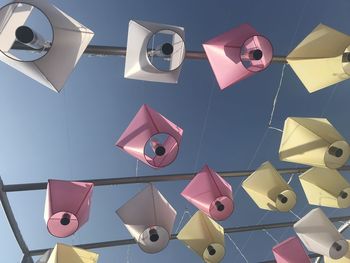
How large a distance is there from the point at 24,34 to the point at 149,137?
4.27 ft

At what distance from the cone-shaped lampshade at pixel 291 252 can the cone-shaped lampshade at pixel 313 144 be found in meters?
1.13

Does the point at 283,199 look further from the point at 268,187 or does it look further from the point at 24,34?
the point at 24,34

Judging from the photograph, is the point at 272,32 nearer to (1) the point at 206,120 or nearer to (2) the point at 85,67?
(1) the point at 206,120

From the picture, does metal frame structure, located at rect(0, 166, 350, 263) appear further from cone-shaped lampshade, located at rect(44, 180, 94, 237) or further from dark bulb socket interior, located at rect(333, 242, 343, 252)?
dark bulb socket interior, located at rect(333, 242, 343, 252)

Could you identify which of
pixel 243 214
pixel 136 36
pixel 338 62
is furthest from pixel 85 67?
pixel 243 214

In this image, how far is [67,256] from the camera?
3674mm

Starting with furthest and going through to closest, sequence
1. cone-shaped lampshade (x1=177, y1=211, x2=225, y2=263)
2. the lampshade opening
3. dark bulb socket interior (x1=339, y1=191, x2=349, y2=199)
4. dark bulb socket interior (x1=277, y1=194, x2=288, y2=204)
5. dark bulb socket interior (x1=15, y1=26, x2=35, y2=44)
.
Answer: dark bulb socket interior (x1=339, y1=191, x2=349, y2=199) < cone-shaped lampshade (x1=177, y1=211, x2=225, y2=263) < dark bulb socket interior (x1=277, y1=194, x2=288, y2=204) < the lampshade opening < dark bulb socket interior (x1=15, y1=26, x2=35, y2=44)

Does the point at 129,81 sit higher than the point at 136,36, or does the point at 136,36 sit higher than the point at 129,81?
the point at 136,36

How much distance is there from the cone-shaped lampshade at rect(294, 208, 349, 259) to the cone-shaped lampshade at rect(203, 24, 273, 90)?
2.17m

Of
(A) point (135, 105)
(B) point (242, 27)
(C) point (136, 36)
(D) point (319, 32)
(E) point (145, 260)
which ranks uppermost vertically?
(D) point (319, 32)

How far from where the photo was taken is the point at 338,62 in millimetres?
3123

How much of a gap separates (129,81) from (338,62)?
204 centimetres

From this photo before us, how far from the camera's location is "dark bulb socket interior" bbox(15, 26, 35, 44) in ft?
7.26

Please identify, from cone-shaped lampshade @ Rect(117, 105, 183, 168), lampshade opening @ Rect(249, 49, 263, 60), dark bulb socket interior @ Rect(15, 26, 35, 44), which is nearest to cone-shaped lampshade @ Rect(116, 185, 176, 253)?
cone-shaped lampshade @ Rect(117, 105, 183, 168)
